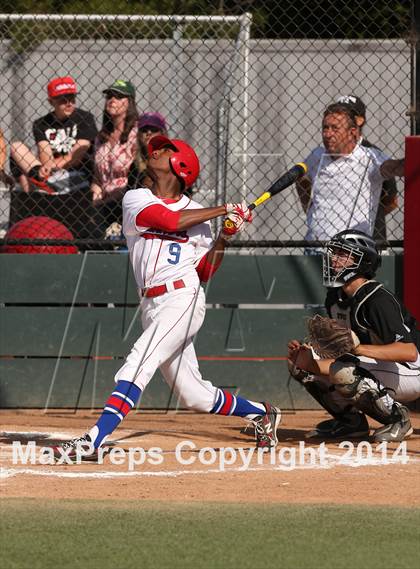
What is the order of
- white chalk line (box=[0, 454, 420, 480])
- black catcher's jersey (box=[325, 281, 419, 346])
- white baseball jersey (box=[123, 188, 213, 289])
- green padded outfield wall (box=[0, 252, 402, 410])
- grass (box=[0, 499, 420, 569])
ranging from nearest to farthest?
grass (box=[0, 499, 420, 569])
white chalk line (box=[0, 454, 420, 480])
white baseball jersey (box=[123, 188, 213, 289])
black catcher's jersey (box=[325, 281, 419, 346])
green padded outfield wall (box=[0, 252, 402, 410])

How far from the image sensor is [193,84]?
33.9ft

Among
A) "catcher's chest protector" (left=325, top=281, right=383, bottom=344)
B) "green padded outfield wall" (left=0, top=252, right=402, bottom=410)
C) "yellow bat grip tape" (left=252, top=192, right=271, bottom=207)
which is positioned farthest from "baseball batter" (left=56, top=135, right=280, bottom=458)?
"green padded outfield wall" (left=0, top=252, right=402, bottom=410)

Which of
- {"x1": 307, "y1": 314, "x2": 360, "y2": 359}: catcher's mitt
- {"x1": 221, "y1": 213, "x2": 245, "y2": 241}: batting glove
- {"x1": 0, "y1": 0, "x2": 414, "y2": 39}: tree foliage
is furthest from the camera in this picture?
{"x1": 0, "y1": 0, "x2": 414, "y2": 39}: tree foliage

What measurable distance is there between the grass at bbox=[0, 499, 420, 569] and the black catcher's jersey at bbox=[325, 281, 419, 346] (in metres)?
1.74

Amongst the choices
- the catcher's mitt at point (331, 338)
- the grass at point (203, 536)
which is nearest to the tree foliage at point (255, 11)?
the catcher's mitt at point (331, 338)

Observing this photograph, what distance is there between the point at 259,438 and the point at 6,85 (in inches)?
198

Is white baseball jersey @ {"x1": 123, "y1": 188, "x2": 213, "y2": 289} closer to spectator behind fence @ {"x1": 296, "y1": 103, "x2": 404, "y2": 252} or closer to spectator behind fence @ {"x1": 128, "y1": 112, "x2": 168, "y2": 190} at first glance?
spectator behind fence @ {"x1": 296, "y1": 103, "x2": 404, "y2": 252}

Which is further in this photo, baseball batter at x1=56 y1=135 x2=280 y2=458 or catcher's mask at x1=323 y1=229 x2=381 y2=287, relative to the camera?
catcher's mask at x1=323 y1=229 x2=381 y2=287

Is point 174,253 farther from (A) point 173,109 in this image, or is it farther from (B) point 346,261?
(A) point 173,109

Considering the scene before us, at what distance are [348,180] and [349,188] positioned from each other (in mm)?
59

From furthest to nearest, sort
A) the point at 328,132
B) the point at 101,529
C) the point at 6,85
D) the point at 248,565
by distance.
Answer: the point at 6,85, the point at 328,132, the point at 101,529, the point at 248,565

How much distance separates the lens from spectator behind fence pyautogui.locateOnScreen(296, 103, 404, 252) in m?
7.93

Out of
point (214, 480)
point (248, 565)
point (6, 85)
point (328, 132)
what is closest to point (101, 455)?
point (214, 480)

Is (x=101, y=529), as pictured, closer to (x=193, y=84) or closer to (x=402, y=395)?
(x=402, y=395)
